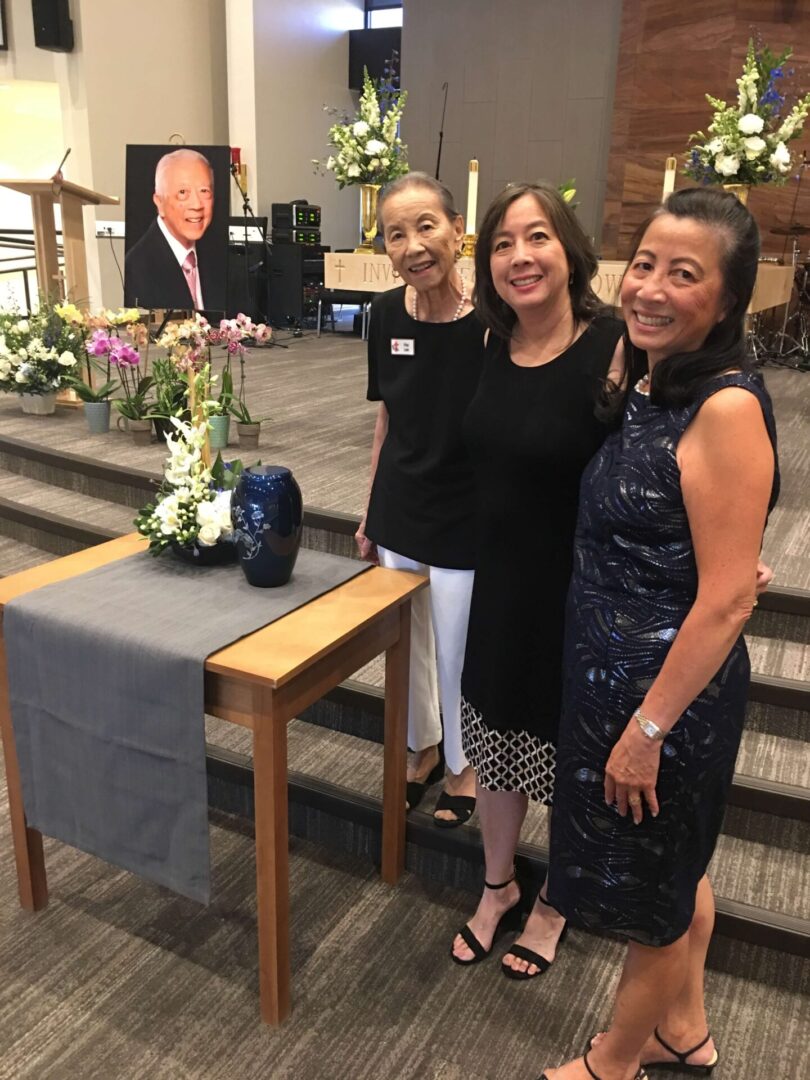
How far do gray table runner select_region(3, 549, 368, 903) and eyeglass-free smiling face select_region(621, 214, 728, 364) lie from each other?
90cm

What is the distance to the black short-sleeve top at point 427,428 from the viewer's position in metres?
1.85

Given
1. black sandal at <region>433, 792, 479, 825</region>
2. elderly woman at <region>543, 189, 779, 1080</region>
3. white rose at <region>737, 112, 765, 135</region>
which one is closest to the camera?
elderly woman at <region>543, 189, 779, 1080</region>

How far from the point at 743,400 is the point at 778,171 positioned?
3.41 m

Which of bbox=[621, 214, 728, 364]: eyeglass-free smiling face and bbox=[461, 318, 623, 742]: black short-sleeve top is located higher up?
bbox=[621, 214, 728, 364]: eyeglass-free smiling face

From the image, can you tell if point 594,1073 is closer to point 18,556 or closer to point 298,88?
point 18,556

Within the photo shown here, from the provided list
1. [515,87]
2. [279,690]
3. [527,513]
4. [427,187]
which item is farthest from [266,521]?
[515,87]

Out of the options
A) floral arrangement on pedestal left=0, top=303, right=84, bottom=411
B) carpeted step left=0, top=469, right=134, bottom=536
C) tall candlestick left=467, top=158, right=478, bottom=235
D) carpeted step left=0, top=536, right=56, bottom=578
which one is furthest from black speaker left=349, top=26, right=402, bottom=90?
carpeted step left=0, top=536, right=56, bottom=578

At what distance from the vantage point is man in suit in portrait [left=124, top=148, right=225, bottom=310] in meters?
4.83

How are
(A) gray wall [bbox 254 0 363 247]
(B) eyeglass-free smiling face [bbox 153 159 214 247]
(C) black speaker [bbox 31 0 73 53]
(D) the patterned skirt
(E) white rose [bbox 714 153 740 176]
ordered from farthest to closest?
(A) gray wall [bbox 254 0 363 247]
(C) black speaker [bbox 31 0 73 53]
(B) eyeglass-free smiling face [bbox 153 159 214 247]
(E) white rose [bbox 714 153 740 176]
(D) the patterned skirt

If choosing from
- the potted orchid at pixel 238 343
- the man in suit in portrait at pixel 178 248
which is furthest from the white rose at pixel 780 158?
the man in suit in portrait at pixel 178 248

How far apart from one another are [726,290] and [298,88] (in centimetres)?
1009

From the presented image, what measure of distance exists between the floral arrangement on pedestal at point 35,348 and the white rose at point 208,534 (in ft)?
11.3

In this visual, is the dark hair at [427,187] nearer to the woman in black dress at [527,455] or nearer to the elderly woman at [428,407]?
the elderly woman at [428,407]

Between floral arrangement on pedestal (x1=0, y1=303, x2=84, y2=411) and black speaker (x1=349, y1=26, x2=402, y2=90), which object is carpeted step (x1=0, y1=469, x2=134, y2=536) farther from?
black speaker (x1=349, y1=26, x2=402, y2=90)
